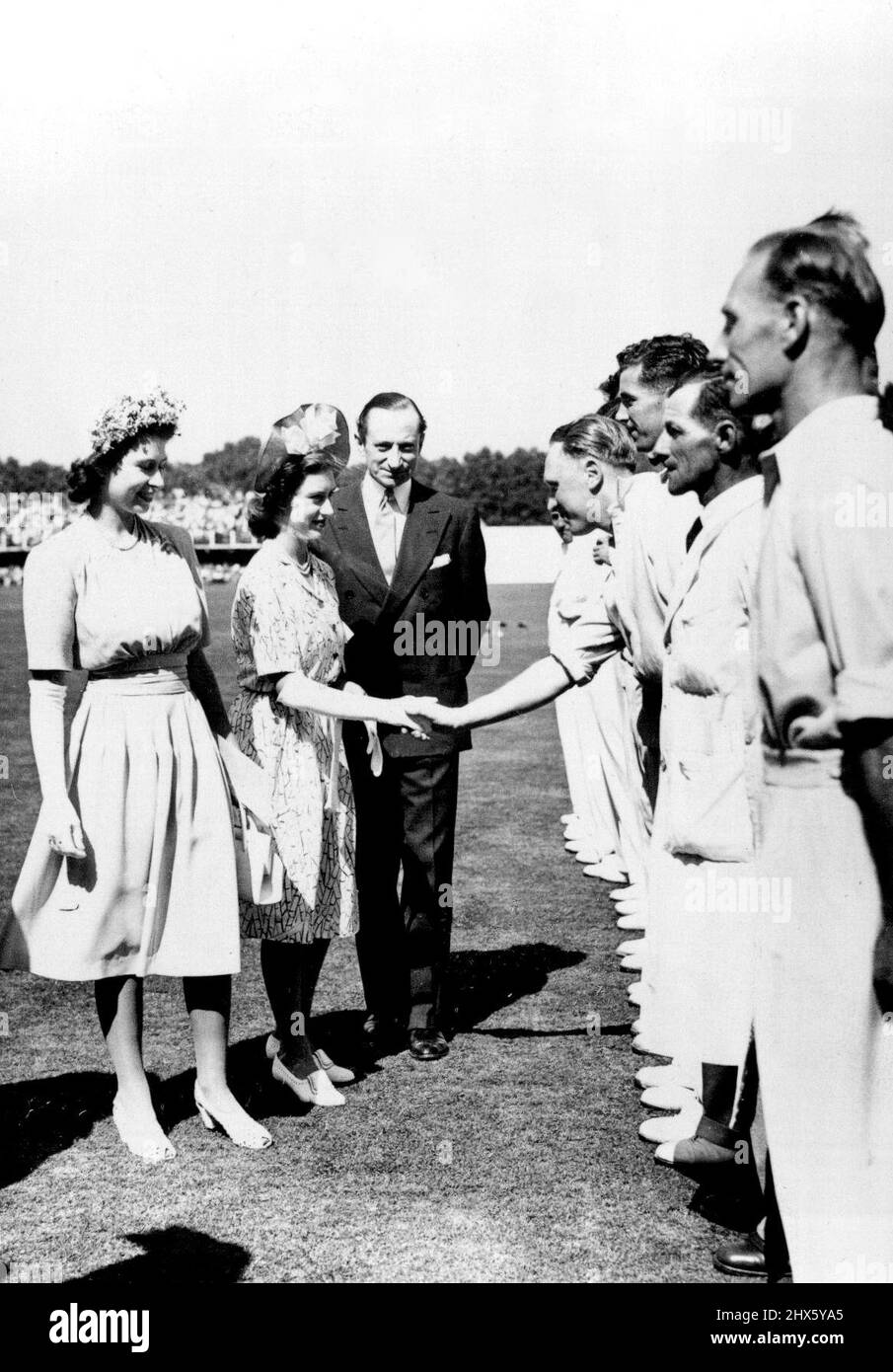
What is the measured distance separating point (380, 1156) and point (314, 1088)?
579mm

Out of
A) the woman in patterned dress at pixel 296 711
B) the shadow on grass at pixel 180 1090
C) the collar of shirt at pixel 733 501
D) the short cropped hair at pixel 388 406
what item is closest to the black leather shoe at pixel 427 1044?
the shadow on grass at pixel 180 1090

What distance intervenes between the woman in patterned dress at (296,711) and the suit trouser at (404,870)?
0.64 m

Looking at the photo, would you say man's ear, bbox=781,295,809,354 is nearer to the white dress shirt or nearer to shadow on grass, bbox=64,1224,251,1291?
shadow on grass, bbox=64,1224,251,1291

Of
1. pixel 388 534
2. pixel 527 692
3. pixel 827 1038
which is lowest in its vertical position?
pixel 827 1038

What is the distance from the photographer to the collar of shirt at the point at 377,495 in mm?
6023

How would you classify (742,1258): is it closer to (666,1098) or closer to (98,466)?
(666,1098)

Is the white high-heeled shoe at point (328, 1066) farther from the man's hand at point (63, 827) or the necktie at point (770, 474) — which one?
the necktie at point (770, 474)

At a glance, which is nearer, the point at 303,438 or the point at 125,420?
the point at 125,420

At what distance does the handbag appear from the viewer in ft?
16.3

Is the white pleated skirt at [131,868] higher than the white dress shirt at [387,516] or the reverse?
the reverse

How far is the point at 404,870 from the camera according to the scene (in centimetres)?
595

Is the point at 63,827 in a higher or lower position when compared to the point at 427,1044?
higher

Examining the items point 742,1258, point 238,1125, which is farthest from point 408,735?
point 742,1258
